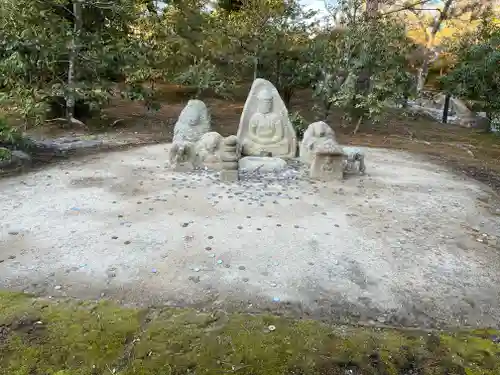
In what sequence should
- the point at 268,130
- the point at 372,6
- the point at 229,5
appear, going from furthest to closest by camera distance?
1. the point at 229,5
2. the point at 372,6
3. the point at 268,130

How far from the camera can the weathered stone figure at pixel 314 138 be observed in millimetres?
6906

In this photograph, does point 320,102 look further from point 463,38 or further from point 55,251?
point 55,251

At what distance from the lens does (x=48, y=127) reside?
1025 centimetres

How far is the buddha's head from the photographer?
729 centimetres

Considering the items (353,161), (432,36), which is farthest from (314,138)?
(432,36)

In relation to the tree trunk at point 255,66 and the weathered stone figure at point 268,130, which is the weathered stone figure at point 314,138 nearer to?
the weathered stone figure at point 268,130

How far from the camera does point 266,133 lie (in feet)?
23.9

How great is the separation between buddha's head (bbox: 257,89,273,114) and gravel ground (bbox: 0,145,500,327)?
1505mm

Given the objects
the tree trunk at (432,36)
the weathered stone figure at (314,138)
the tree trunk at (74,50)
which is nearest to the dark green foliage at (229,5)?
the tree trunk at (74,50)

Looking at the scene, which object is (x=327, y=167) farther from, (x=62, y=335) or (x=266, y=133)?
(x=62, y=335)

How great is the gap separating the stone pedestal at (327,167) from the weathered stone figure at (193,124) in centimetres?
224

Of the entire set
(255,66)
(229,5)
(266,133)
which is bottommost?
(266,133)

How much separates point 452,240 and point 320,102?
317 inches

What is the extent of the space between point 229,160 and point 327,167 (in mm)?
1510
